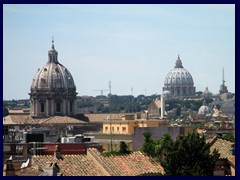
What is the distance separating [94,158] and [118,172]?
4.55 ft

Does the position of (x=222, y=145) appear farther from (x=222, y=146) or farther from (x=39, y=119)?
(x=39, y=119)

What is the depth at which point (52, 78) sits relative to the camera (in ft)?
332

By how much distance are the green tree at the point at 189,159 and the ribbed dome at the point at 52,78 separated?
275ft

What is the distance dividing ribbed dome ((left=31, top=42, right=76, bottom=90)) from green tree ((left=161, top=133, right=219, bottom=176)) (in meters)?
83.8

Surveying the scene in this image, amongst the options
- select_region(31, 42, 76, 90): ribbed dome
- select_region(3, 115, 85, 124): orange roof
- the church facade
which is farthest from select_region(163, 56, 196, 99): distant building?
select_region(3, 115, 85, 124): orange roof

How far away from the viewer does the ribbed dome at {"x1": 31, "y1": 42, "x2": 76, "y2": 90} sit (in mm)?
100188

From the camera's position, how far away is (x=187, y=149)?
1583 centimetres

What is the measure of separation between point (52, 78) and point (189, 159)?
86.1m

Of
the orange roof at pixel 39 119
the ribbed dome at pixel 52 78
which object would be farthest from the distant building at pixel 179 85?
the orange roof at pixel 39 119

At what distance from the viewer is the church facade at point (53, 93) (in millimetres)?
99062

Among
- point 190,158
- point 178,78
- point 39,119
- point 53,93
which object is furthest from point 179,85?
point 190,158

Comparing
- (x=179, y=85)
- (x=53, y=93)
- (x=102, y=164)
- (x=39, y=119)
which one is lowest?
(x=102, y=164)

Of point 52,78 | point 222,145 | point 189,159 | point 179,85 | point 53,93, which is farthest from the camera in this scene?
point 179,85
